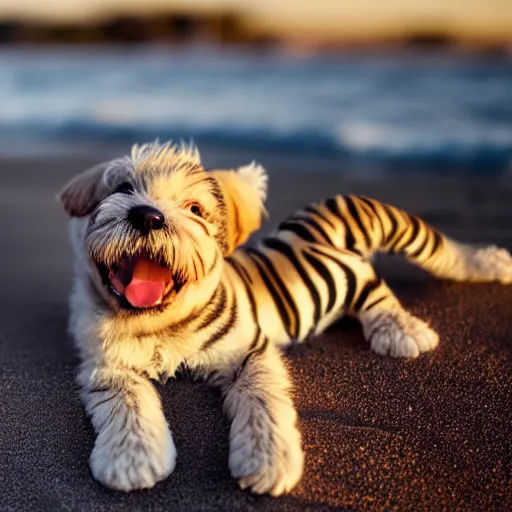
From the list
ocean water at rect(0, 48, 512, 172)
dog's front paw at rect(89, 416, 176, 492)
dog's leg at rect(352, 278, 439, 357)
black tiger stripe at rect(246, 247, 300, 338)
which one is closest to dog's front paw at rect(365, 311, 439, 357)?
dog's leg at rect(352, 278, 439, 357)

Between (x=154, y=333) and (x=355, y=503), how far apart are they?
3.98ft

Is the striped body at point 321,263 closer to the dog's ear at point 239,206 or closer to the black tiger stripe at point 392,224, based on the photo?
the black tiger stripe at point 392,224

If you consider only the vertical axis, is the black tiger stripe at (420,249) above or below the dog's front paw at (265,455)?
above

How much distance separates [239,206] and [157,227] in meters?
0.65

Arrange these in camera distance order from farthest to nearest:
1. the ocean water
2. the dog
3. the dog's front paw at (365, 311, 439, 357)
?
1. the ocean water
2. the dog's front paw at (365, 311, 439, 357)
3. the dog

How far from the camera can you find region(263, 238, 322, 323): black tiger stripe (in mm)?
3758

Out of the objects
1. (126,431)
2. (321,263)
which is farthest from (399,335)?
(126,431)

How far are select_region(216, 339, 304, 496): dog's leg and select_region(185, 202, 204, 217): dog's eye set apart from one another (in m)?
0.76

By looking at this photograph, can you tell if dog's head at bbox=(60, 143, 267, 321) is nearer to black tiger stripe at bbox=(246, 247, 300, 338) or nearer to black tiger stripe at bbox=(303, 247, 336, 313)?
black tiger stripe at bbox=(246, 247, 300, 338)

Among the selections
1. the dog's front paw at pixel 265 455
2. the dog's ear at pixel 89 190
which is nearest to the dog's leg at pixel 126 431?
the dog's front paw at pixel 265 455

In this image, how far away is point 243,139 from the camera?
36.0 ft

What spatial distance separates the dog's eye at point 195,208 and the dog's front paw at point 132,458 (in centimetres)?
98

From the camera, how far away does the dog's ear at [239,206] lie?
3.26 meters

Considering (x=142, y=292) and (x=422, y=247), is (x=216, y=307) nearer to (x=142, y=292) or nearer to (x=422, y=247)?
(x=142, y=292)
